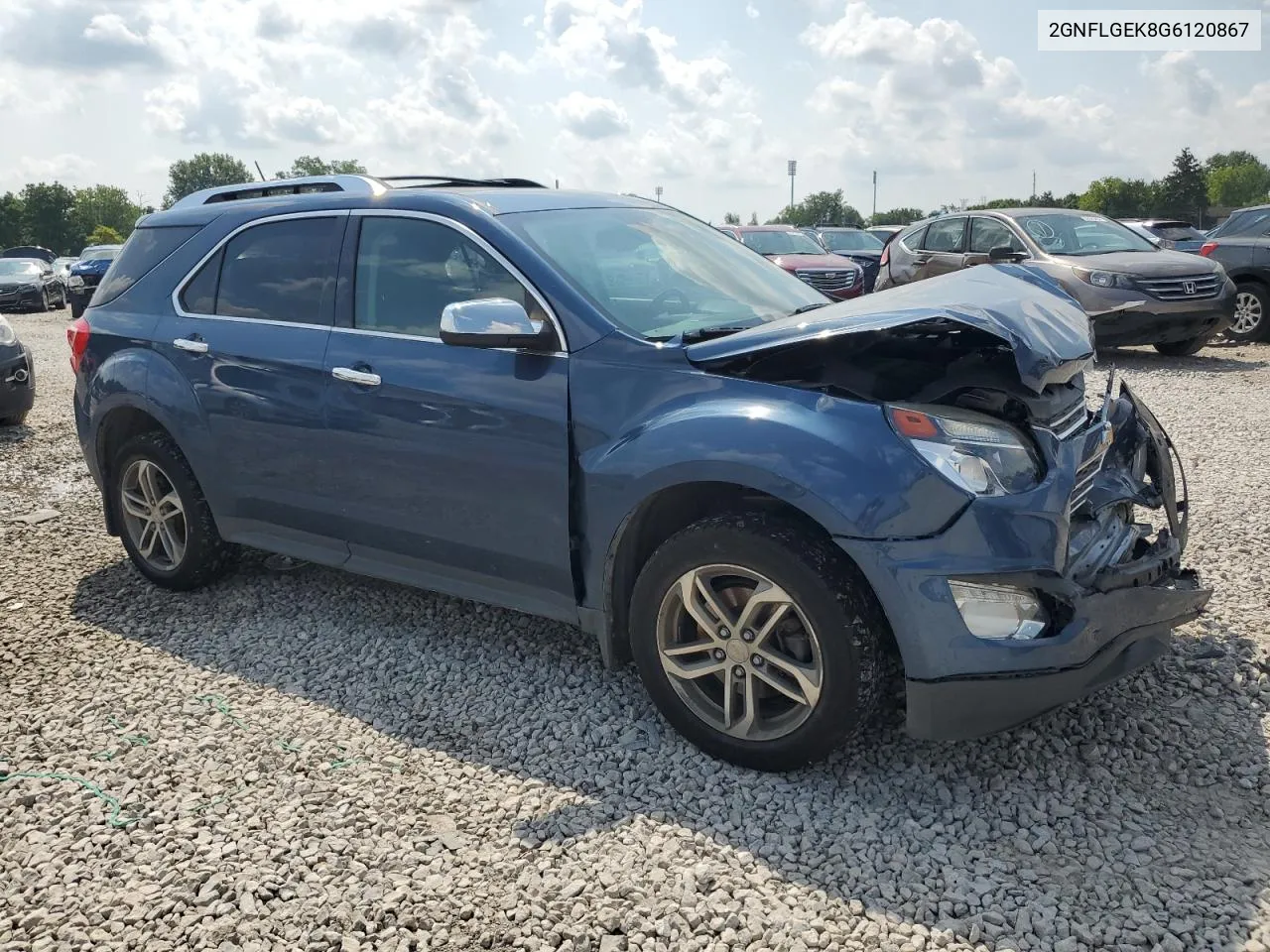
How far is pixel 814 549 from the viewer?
3018 millimetres

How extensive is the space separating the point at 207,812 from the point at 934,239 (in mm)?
11451

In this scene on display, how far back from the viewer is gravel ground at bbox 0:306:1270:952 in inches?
104

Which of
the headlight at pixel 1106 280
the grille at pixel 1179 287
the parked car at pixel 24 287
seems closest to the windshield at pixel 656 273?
the headlight at pixel 1106 280

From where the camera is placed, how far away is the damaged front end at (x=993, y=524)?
285 cm

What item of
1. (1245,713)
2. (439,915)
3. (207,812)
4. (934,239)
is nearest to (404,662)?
(207,812)

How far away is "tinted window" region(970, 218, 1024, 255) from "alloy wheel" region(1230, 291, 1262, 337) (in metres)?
3.01

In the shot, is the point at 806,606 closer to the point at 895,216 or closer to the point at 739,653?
the point at 739,653

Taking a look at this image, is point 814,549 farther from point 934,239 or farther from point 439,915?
point 934,239

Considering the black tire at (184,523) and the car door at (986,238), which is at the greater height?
the car door at (986,238)

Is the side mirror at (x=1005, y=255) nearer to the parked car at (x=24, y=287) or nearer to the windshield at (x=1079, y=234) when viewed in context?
the windshield at (x=1079, y=234)

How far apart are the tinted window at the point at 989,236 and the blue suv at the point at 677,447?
27.0 feet

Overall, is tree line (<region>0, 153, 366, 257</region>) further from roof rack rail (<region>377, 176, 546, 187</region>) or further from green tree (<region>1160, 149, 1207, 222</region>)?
roof rack rail (<region>377, 176, 546, 187</region>)

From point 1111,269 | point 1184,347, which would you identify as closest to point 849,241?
point 1184,347

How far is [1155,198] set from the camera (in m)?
78.1
